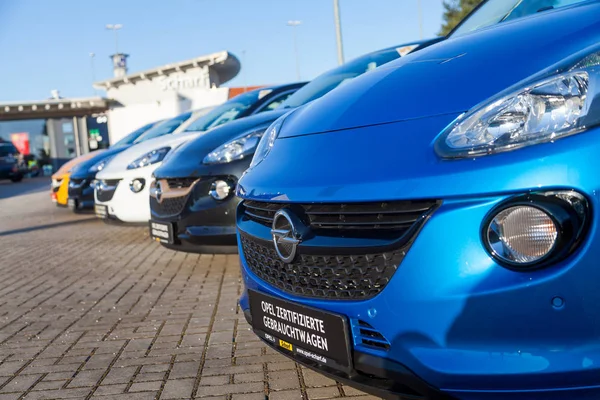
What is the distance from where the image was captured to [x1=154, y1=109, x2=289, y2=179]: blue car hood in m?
4.89

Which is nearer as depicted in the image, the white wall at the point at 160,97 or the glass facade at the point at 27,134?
the white wall at the point at 160,97

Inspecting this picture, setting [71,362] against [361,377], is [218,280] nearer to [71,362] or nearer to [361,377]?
[71,362]

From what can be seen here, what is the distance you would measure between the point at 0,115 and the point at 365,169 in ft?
145

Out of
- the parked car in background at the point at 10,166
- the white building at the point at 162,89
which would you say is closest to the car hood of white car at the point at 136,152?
the white building at the point at 162,89

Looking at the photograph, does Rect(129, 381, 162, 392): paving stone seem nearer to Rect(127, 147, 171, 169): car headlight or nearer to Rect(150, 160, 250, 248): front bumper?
Rect(150, 160, 250, 248): front bumper

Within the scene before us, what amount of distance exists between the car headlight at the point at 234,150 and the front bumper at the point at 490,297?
9.70ft

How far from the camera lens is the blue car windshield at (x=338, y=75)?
5340 millimetres

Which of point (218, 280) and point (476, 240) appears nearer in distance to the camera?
point (476, 240)

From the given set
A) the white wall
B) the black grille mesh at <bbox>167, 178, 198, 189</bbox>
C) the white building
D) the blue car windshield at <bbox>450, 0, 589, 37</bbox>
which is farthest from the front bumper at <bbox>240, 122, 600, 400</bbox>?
the white building

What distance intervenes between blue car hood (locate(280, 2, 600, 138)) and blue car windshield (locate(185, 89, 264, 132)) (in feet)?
14.3

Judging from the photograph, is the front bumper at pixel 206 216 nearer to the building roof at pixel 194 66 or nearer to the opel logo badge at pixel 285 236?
the opel logo badge at pixel 285 236

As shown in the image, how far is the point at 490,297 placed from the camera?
1734 mm

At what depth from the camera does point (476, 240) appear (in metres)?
1.76

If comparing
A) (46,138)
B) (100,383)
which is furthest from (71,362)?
(46,138)
